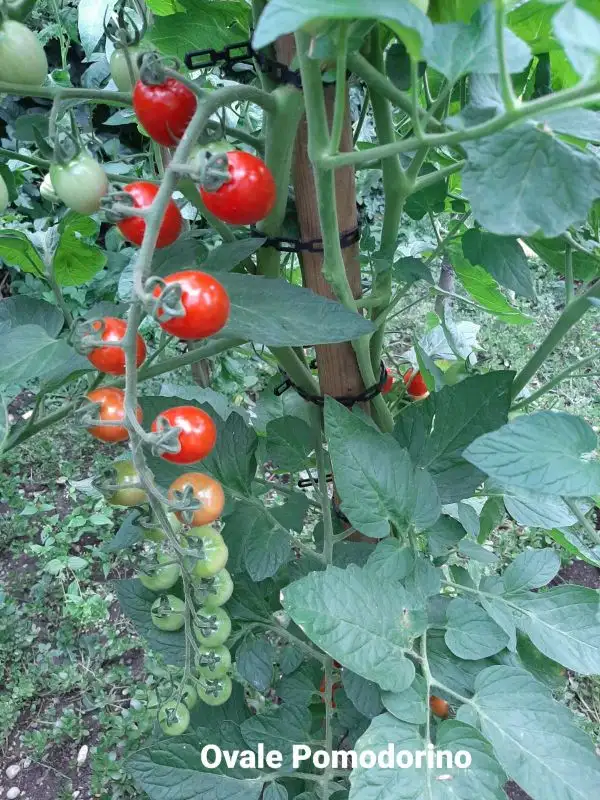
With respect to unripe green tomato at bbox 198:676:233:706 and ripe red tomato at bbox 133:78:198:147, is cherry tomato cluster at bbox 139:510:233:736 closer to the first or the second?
unripe green tomato at bbox 198:676:233:706

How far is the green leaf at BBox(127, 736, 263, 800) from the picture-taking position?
663 mm

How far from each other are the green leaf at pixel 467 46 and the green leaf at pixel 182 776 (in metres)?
0.65

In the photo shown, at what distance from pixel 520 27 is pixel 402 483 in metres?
0.38

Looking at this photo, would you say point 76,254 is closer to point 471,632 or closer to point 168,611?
point 168,611

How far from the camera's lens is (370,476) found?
0.60 m

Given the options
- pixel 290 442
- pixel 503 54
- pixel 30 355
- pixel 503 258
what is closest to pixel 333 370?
pixel 290 442

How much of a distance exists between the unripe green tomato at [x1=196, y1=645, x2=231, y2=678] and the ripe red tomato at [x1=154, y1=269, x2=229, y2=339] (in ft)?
1.01

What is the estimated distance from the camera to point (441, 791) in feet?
1.59

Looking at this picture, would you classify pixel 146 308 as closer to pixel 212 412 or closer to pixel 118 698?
pixel 212 412

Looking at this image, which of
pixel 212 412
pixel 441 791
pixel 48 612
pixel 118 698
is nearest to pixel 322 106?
pixel 212 412

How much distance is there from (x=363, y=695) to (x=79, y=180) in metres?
0.53

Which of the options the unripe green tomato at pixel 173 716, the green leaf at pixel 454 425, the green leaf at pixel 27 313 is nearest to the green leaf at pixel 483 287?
the green leaf at pixel 454 425

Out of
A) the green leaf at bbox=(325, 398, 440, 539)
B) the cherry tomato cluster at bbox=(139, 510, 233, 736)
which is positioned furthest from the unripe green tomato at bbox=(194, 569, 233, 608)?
the green leaf at bbox=(325, 398, 440, 539)

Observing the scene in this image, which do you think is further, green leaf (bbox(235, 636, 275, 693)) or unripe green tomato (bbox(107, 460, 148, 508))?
green leaf (bbox(235, 636, 275, 693))
